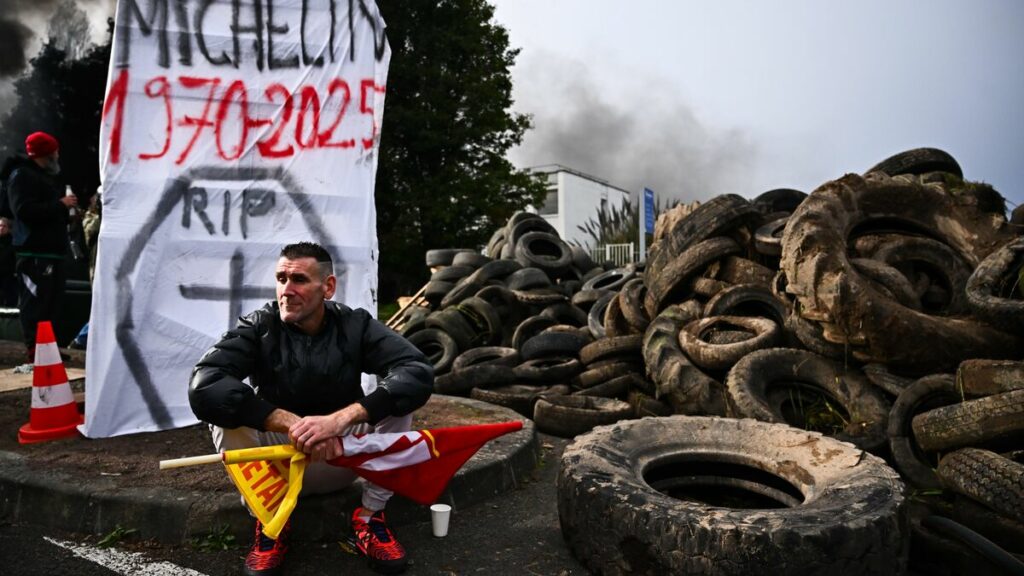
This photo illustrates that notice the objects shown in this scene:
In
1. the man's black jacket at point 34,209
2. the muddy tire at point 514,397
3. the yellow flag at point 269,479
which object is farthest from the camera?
the muddy tire at point 514,397

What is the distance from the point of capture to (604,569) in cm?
259

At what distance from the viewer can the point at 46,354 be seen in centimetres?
400

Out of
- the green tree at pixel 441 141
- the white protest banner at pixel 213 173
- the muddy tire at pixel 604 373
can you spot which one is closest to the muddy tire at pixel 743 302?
the muddy tire at pixel 604 373

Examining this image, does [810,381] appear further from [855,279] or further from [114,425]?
[114,425]

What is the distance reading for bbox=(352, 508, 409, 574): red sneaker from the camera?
2.63 meters

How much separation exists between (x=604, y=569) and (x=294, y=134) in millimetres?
3454

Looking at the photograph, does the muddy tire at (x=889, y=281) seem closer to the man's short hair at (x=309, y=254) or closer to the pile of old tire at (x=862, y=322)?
the pile of old tire at (x=862, y=322)

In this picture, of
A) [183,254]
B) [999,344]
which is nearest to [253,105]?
[183,254]

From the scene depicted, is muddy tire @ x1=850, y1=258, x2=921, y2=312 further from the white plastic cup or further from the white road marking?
the white road marking

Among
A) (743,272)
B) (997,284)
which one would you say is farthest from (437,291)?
(997,284)

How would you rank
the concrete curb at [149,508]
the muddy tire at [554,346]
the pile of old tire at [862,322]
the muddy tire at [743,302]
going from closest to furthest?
the concrete curb at [149,508], the pile of old tire at [862,322], the muddy tire at [743,302], the muddy tire at [554,346]

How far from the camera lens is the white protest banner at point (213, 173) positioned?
161 inches

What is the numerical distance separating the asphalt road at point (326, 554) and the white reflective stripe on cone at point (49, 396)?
3.60 feet

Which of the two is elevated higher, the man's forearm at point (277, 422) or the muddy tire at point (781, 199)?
the muddy tire at point (781, 199)
